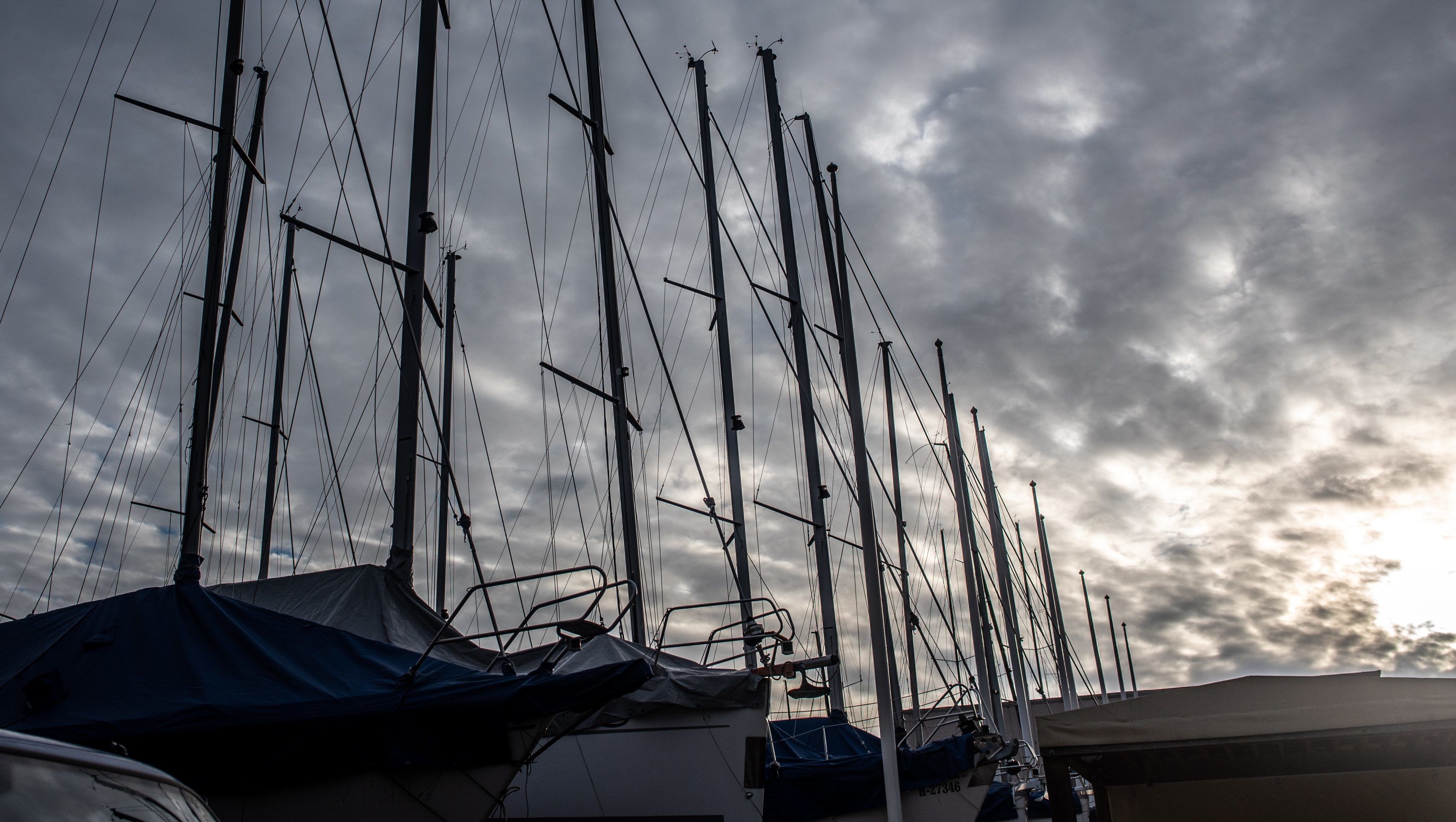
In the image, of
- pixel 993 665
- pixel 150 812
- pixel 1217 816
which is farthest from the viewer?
pixel 993 665

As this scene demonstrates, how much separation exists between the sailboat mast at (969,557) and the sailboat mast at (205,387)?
61.4ft

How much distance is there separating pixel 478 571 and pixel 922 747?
942cm

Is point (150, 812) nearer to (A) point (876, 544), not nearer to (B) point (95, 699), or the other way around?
(B) point (95, 699)

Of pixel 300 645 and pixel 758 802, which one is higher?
pixel 300 645

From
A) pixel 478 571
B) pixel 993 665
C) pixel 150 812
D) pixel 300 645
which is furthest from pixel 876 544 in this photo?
pixel 993 665

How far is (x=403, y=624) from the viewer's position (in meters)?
11.1

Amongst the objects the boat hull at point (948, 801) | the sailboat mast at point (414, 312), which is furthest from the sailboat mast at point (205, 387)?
the boat hull at point (948, 801)

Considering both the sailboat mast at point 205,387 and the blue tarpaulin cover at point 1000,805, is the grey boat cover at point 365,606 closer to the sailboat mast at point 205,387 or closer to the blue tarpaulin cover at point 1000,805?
the sailboat mast at point 205,387

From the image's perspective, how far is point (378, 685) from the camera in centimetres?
878

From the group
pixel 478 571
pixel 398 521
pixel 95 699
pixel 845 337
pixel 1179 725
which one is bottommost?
pixel 1179 725

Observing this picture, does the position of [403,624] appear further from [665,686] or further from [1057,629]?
[1057,629]

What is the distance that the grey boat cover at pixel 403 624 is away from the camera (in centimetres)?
1084

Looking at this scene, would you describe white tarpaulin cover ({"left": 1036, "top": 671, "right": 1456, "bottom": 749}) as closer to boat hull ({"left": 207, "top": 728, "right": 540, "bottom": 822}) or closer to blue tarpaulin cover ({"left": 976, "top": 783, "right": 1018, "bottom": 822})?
boat hull ({"left": 207, "top": 728, "right": 540, "bottom": 822})

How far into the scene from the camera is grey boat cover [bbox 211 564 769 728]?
10.8 m
